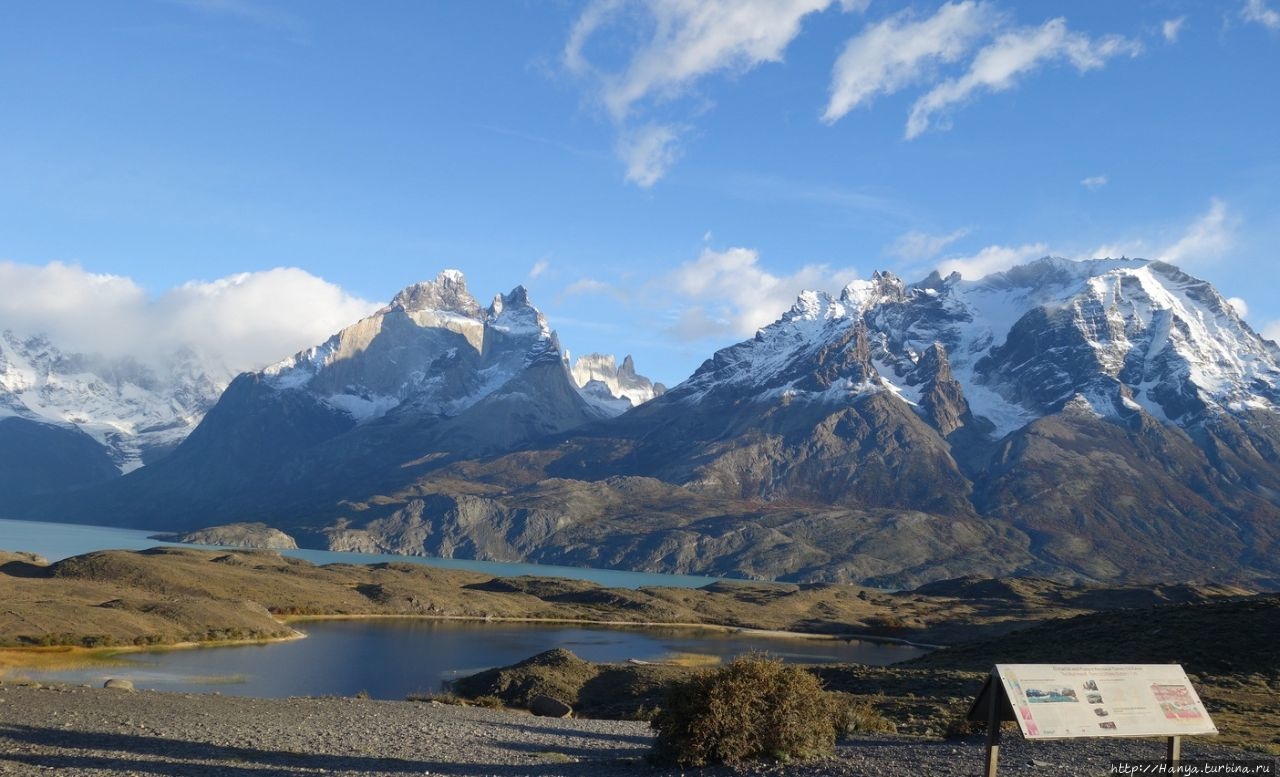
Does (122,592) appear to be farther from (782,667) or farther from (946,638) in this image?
(946,638)

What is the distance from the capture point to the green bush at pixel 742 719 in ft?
89.7

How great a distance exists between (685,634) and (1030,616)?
63.7m

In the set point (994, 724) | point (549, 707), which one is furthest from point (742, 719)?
point (549, 707)

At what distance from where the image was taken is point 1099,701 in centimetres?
2208

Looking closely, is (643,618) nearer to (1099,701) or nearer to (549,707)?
(549,707)

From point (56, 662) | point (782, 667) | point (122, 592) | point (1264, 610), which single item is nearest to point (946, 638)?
point (1264, 610)

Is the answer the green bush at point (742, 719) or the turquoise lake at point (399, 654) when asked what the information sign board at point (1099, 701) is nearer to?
the green bush at point (742, 719)

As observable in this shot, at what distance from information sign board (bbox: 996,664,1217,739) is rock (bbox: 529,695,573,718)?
37278 mm

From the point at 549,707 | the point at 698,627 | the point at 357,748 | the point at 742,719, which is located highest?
the point at 742,719

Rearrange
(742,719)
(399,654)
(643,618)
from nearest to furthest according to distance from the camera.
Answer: (742,719), (399,654), (643,618)

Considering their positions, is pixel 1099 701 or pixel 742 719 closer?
pixel 1099 701

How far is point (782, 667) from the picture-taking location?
29.6m

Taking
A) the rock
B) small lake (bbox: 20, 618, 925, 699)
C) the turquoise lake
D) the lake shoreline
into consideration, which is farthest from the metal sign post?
the lake shoreline

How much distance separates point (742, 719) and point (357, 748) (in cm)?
1092
